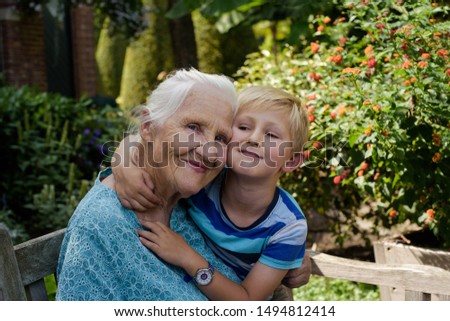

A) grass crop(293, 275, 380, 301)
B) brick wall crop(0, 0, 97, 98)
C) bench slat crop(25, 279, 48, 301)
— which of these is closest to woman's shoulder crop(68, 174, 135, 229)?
bench slat crop(25, 279, 48, 301)

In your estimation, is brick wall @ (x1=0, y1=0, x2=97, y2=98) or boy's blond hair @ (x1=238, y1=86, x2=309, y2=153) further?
brick wall @ (x1=0, y1=0, x2=97, y2=98)

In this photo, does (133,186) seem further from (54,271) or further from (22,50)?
(22,50)

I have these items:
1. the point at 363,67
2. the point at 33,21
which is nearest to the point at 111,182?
the point at 363,67

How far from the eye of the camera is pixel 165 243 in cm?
202

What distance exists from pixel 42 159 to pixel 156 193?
4.58 meters

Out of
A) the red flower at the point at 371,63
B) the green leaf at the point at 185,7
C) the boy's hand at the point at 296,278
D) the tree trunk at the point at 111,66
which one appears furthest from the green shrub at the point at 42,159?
the tree trunk at the point at 111,66

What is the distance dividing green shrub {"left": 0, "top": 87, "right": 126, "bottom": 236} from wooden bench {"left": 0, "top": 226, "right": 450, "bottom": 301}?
3386 mm

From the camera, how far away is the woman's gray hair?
6.61 ft

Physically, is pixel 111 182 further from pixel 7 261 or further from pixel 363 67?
pixel 363 67

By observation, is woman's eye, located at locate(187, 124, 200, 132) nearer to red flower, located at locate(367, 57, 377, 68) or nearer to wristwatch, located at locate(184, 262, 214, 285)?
wristwatch, located at locate(184, 262, 214, 285)

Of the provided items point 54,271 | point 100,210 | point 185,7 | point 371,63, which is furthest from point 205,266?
point 185,7

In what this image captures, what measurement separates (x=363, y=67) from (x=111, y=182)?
2.04 metres

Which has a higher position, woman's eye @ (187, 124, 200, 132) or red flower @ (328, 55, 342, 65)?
red flower @ (328, 55, 342, 65)

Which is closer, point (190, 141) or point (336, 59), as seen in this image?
point (190, 141)
